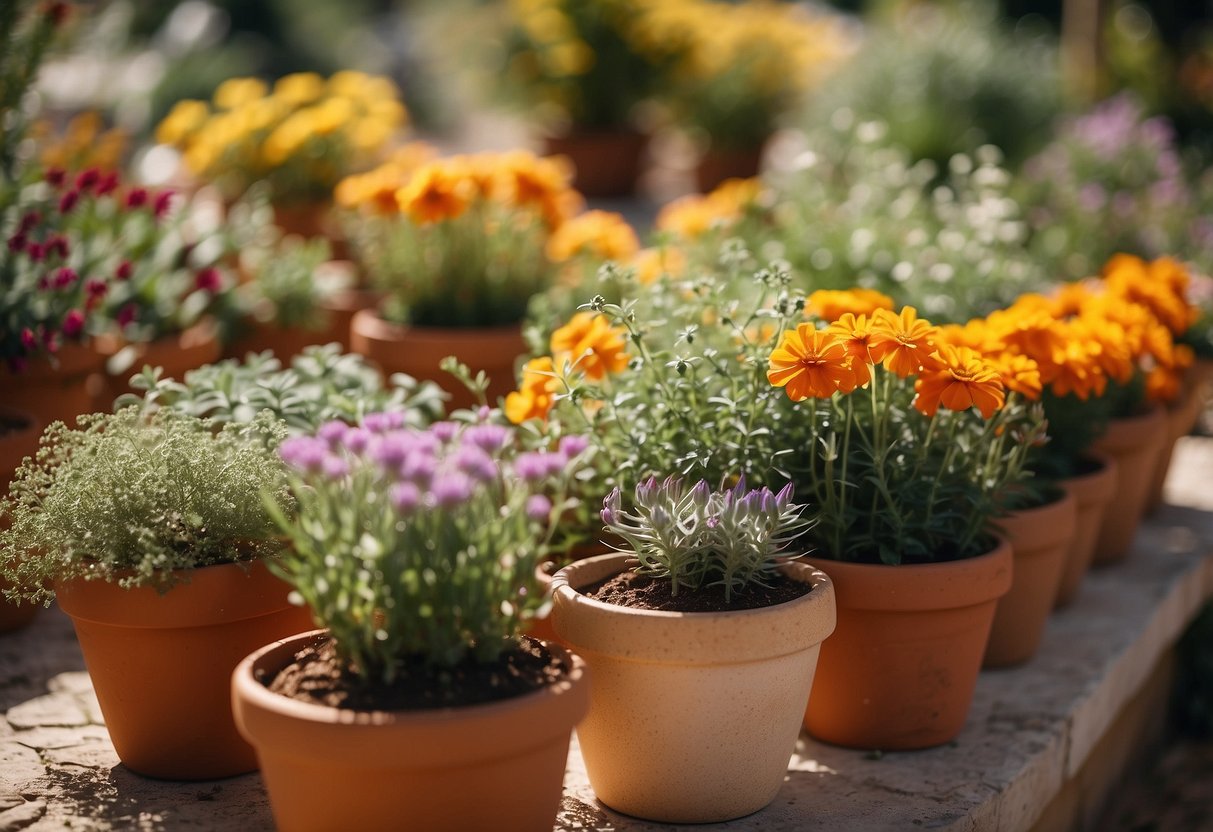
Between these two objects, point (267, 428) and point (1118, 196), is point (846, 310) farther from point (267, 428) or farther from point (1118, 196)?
point (1118, 196)

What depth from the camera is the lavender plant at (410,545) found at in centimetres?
199

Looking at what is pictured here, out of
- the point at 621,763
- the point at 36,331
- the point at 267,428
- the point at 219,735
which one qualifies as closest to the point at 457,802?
the point at 621,763

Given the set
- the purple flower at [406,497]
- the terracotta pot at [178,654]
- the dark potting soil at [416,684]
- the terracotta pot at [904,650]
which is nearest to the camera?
the purple flower at [406,497]

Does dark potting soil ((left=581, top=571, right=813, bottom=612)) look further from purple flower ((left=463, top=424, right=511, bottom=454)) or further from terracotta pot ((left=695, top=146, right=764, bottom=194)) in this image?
terracotta pot ((left=695, top=146, right=764, bottom=194))

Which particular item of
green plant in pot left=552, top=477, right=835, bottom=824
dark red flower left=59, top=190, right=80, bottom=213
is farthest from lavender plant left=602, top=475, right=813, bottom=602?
dark red flower left=59, top=190, right=80, bottom=213

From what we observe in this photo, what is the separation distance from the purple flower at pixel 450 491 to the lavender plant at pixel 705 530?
0.43 meters

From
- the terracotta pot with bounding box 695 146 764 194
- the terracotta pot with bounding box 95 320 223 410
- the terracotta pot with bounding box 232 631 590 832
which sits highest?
the terracotta pot with bounding box 695 146 764 194

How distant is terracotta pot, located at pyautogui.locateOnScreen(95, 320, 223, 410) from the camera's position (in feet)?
11.9

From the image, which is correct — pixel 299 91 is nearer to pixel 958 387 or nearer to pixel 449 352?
pixel 449 352

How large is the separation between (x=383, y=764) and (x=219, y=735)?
66cm

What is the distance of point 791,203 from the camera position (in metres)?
4.61

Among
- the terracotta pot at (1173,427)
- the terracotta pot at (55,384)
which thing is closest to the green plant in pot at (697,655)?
the terracotta pot at (55,384)

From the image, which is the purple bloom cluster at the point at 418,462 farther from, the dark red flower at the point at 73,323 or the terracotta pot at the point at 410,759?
the dark red flower at the point at 73,323

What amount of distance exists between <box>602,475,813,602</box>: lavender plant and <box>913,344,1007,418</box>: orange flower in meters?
0.29
